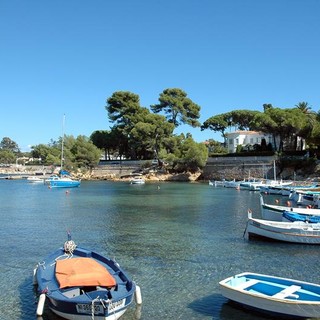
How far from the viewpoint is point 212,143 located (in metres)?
122

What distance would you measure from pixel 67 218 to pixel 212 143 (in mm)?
88590

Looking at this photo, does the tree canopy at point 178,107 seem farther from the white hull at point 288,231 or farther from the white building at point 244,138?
the white hull at point 288,231

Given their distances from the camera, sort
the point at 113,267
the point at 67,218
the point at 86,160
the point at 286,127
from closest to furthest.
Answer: the point at 113,267
the point at 67,218
the point at 286,127
the point at 86,160

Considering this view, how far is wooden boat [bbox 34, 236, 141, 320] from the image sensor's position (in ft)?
40.2

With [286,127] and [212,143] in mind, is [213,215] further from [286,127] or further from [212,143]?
[212,143]

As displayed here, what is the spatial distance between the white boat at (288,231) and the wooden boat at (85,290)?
12.8 metres

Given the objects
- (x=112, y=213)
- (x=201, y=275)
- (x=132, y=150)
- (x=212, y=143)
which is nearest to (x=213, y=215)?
(x=112, y=213)

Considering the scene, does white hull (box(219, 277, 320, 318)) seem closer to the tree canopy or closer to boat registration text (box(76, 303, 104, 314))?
boat registration text (box(76, 303, 104, 314))

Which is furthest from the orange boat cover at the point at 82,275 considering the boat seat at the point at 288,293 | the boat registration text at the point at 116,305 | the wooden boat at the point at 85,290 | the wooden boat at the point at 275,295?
the boat seat at the point at 288,293

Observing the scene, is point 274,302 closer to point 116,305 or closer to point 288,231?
point 116,305

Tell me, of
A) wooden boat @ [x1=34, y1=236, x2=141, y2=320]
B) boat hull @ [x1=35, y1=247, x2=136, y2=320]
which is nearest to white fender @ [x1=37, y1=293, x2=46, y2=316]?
wooden boat @ [x1=34, y1=236, x2=141, y2=320]

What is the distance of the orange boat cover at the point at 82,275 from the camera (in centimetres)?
1343

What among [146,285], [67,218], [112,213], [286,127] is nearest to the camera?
[146,285]

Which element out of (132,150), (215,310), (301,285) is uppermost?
(132,150)
